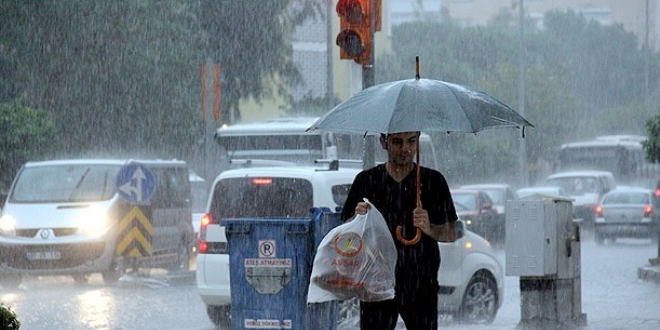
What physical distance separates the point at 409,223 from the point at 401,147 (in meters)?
0.42

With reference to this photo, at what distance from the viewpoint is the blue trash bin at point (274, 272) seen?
1125cm

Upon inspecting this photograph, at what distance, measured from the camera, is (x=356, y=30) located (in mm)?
11008

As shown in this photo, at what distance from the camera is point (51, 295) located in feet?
62.3

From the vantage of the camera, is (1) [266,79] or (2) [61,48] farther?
(1) [266,79]

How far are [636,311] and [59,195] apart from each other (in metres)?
9.52

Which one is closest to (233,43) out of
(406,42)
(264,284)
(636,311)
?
(636,311)

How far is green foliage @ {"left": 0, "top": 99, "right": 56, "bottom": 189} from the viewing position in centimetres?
2634

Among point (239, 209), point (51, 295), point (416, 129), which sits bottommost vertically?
point (51, 295)

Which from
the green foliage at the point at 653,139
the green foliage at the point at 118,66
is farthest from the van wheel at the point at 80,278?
the green foliage at the point at 653,139

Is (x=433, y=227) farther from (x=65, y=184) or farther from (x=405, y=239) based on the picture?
(x=65, y=184)

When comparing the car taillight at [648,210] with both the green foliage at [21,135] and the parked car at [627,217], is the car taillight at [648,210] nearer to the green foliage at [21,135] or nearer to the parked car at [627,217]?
the parked car at [627,217]

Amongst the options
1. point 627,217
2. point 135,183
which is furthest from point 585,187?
point 135,183

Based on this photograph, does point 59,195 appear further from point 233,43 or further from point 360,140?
point 233,43

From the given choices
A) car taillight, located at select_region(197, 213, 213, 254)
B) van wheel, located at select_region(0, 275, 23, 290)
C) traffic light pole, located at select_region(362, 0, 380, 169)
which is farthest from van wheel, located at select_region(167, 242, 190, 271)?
traffic light pole, located at select_region(362, 0, 380, 169)
